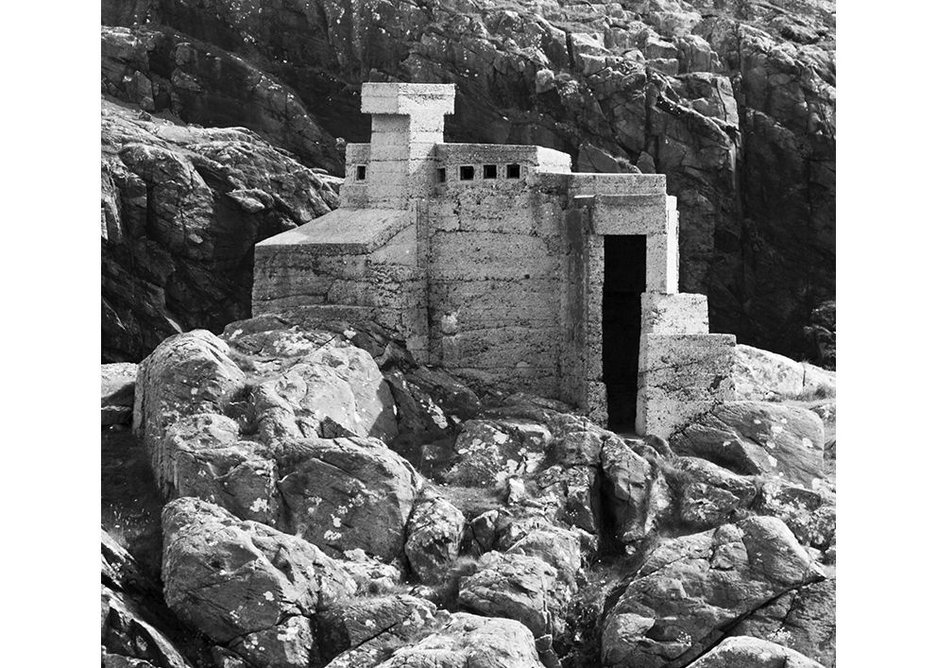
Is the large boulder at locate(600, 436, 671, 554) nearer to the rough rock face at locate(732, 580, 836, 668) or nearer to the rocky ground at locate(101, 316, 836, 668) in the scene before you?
the rocky ground at locate(101, 316, 836, 668)

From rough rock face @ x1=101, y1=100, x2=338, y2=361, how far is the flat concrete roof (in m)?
22.5

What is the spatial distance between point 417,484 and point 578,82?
32.7 metres

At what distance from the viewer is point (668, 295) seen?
152 feet

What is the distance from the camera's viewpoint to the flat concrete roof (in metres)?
46.9

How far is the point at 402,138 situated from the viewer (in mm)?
47875

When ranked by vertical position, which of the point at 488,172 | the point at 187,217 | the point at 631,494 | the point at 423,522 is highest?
the point at 488,172

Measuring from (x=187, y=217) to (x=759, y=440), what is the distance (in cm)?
3067

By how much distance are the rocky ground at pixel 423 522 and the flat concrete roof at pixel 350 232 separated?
185 cm

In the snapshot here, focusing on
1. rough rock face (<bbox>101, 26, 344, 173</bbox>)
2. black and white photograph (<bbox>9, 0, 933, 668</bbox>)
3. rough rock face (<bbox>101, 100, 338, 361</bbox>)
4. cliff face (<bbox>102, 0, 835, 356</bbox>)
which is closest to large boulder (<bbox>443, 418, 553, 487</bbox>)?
black and white photograph (<bbox>9, 0, 933, 668</bbox>)

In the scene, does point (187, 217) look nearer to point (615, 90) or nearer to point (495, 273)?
point (615, 90)

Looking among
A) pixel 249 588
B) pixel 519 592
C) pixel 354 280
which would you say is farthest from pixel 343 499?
pixel 354 280

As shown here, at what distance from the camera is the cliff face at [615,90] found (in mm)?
72062
